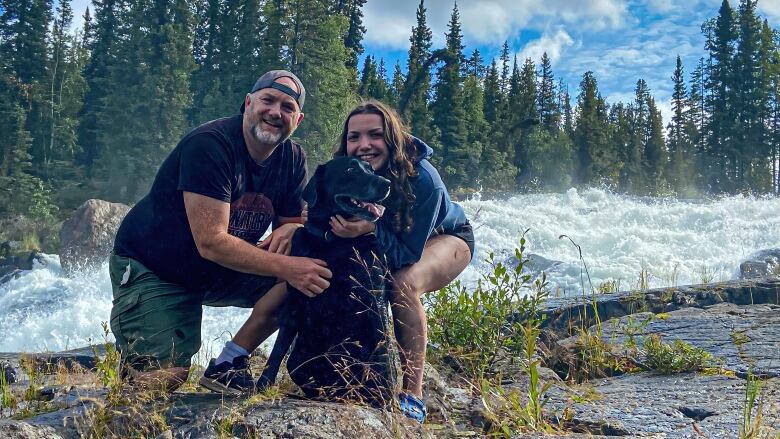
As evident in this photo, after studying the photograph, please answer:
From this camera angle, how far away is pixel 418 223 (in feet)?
11.6

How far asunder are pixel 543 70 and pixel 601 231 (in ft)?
219

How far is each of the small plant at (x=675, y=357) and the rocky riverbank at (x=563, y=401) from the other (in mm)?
21

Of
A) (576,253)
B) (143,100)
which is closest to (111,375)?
(576,253)

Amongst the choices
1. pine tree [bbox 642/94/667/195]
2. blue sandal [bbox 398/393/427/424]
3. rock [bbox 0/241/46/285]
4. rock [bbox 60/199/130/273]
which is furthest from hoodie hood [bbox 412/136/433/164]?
pine tree [bbox 642/94/667/195]

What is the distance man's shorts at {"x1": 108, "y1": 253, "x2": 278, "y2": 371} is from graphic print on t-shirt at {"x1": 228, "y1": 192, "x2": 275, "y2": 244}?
0.79ft

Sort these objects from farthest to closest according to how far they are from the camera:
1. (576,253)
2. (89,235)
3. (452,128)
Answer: (452,128) → (89,235) → (576,253)

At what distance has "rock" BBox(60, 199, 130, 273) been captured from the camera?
74.3ft

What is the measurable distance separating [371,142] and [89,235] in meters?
22.1

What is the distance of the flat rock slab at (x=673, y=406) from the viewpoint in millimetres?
3098

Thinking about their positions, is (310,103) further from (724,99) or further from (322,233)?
(724,99)

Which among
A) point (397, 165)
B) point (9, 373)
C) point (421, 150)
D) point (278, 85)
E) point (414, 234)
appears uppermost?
point (278, 85)

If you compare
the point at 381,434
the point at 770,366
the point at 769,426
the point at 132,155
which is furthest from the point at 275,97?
the point at 132,155

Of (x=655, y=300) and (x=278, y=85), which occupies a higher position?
(x=278, y=85)

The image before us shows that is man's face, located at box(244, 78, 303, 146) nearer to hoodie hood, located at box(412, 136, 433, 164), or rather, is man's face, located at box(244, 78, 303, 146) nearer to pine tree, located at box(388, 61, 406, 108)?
hoodie hood, located at box(412, 136, 433, 164)
